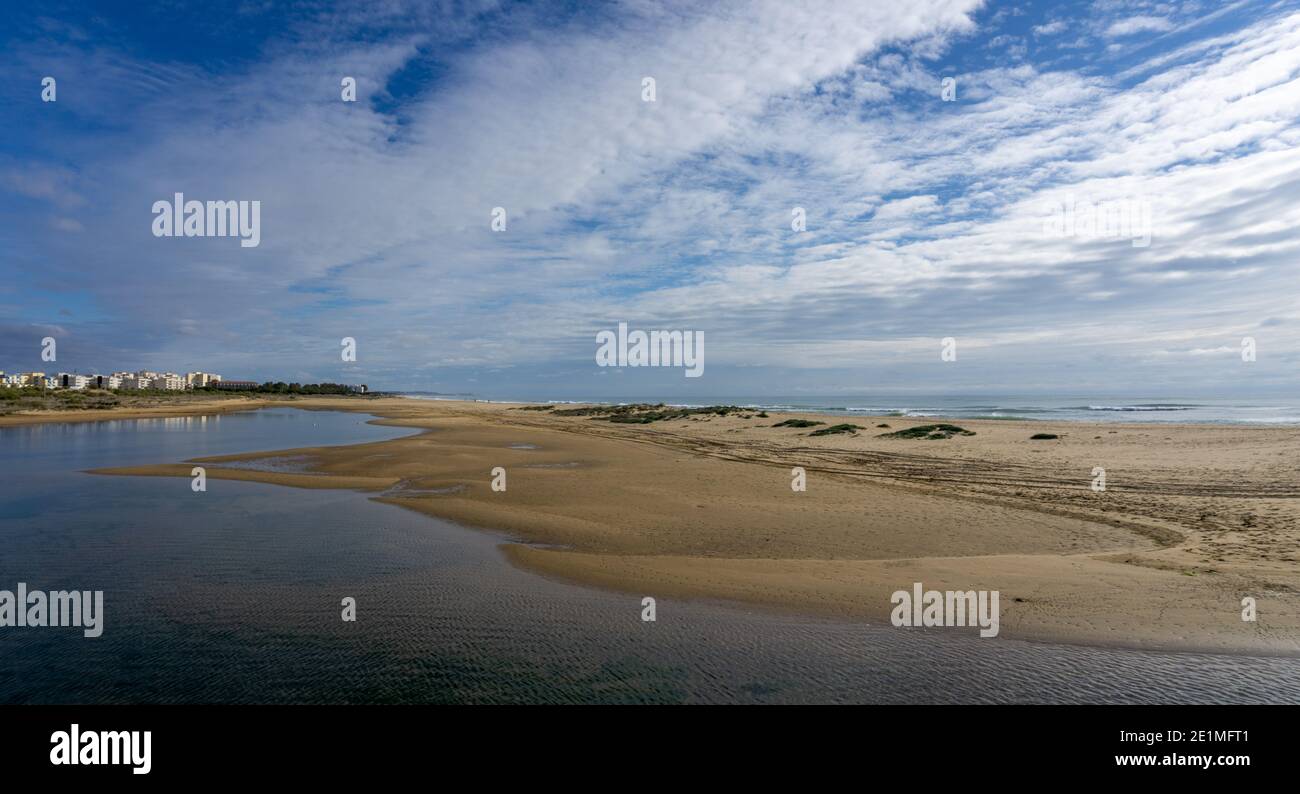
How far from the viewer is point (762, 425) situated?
46.3 metres

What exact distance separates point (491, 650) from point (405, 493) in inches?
487

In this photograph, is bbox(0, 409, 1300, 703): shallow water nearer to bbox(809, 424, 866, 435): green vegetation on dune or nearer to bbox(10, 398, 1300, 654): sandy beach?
bbox(10, 398, 1300, 654): sandy beach

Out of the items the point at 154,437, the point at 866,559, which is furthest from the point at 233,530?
the point at 154,437

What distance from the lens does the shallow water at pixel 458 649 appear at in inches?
246

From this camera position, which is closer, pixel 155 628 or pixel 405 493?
pixel 155 628

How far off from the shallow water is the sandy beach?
80 cm

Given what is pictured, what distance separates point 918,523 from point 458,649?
33.6 feet

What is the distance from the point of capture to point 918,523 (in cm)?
1353

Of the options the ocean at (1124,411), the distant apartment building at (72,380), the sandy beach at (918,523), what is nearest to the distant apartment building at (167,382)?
the distant apartment building at (72,380)

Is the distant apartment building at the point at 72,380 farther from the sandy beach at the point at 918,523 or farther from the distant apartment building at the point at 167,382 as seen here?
the sandy beach at the point at 918,523

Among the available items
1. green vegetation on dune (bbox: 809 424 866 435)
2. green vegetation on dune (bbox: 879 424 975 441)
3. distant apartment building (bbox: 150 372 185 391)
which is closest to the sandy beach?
green vegetation on dune (bbox: 879 424 975 441)

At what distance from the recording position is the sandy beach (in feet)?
28.1
